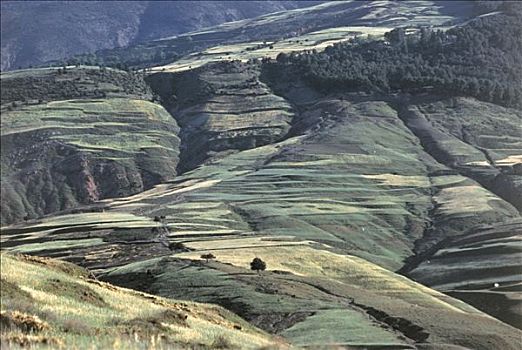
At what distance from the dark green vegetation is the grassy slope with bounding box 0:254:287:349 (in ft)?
7.11

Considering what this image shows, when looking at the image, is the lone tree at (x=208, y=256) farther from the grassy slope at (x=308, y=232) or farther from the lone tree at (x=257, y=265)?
the lone tree at (x=257, y=265)

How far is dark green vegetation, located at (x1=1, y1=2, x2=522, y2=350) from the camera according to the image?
58.3 meters

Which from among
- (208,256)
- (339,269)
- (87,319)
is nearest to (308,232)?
(339,269)

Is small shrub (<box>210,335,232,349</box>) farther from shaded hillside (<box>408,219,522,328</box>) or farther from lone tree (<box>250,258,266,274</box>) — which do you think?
lone tree (<box>250,258,266,274</box>)

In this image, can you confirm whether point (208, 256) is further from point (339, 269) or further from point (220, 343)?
point (220, 343)

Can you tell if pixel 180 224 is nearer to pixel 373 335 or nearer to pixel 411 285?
pixel 411 285

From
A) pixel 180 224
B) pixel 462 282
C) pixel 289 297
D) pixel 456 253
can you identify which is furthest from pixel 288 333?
pixel 180 224

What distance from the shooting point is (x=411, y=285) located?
82.4 meters

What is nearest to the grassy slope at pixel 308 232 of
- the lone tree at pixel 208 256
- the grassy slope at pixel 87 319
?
the lone tree at pixel 208 256

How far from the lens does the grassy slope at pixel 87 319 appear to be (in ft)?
57.6

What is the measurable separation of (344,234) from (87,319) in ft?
322

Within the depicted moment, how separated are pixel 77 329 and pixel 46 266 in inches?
873

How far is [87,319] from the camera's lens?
2520 cm

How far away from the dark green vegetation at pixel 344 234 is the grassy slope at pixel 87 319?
2166 millimetres
